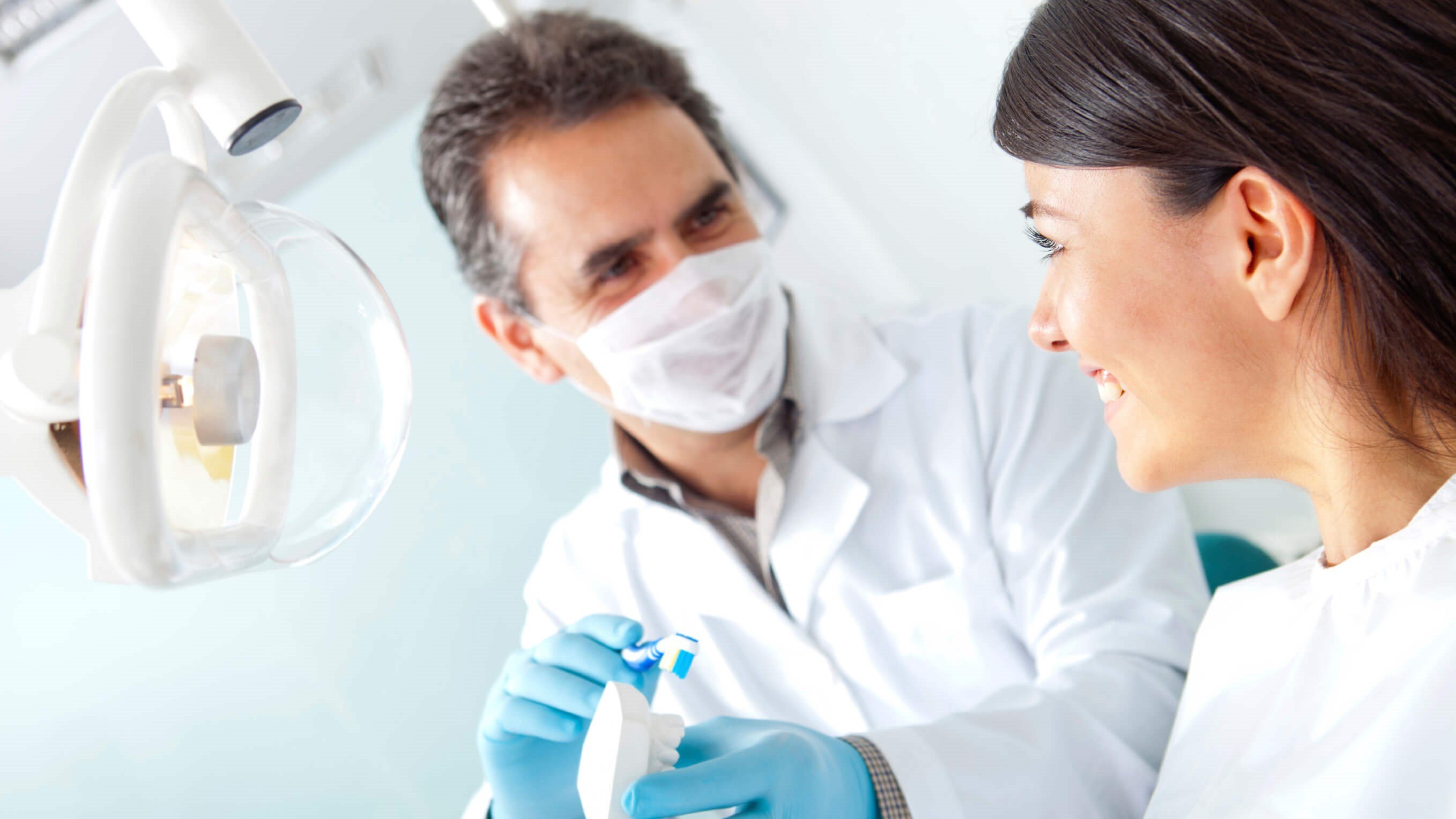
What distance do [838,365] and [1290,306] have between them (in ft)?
3.02

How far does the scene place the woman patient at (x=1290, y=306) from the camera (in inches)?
25.9

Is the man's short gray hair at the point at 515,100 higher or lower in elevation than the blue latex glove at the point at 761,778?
higher

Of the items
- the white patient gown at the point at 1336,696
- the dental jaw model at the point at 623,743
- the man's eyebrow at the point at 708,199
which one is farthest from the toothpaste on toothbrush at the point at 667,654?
the man's eyebrow at the point at 708,199

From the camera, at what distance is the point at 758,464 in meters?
1.67

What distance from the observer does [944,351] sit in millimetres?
1622

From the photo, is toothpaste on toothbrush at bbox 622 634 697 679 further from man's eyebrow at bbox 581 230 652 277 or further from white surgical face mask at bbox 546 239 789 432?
man's eyebrow at bbox 581 230 652 277

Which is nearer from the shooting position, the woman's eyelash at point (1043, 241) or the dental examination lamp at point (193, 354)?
the dental examination lamp at point (193, 354)

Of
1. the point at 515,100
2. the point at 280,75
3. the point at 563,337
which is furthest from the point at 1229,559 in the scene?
the point at 280,75

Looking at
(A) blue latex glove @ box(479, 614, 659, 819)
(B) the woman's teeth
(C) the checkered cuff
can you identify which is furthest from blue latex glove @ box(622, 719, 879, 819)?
(B) the woman's teeth

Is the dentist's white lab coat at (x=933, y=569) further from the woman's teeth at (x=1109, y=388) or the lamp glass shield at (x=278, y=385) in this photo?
the lamp glass shield at (x=278, y=385)

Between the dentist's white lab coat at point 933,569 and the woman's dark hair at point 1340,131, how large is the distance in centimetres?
56

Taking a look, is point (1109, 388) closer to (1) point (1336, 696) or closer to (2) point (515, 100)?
(1) point (1336, 696)

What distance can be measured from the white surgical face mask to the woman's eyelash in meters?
0.61

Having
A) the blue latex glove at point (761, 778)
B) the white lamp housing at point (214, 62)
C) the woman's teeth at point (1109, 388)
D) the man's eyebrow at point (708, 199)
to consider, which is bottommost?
the blue latex glove at point (761, 778)
